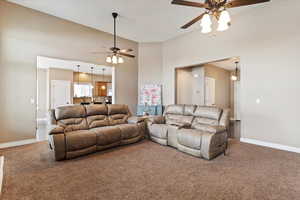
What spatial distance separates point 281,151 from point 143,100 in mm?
4541

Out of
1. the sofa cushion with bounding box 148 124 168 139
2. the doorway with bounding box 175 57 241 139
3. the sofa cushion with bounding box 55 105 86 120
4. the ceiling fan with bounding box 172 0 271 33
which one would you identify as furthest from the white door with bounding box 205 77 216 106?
the sofa cushion with bounding box 55 105 86 120

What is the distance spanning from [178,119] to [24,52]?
4.42 meters

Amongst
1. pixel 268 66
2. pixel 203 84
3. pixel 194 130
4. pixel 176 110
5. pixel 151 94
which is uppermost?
pixel 268 66

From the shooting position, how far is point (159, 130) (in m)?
3.88

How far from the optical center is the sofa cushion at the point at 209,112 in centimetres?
357

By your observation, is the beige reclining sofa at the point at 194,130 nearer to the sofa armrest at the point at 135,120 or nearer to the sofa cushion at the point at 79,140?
the sofa armrest at the point at 135,120

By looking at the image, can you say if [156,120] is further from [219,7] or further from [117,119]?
[219,7]

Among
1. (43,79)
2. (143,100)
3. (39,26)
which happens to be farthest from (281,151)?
(43,79)

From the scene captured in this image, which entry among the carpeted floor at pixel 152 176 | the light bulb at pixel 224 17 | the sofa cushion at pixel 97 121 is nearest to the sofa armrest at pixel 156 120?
the carpeted floor at pixel 152 176

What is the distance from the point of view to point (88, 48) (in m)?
5.11

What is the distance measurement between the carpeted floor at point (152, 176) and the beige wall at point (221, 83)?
4.51 meters

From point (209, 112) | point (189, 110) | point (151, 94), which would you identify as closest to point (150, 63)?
point (151, 94)

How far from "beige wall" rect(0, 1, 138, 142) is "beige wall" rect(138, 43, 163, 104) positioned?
2514mm

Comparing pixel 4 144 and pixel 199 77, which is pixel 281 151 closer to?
pixel 199 77
